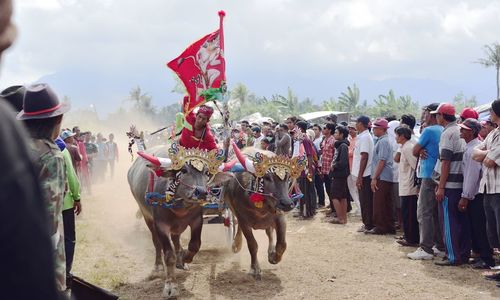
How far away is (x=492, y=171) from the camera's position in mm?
6402

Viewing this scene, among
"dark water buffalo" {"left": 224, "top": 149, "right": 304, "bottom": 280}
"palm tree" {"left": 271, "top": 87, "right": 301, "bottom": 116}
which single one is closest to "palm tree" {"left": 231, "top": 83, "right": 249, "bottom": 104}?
"palm tree" {"left": 271, "top": 87, "right": 301, "bottom": 116}

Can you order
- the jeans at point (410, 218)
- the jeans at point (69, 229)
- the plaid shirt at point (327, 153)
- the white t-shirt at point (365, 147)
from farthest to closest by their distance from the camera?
the plaid shirt at point (327, 153)
the white t-shirt at point (365, 147)
the jeans at point (410, 218)
the jeans at point (69, 229)

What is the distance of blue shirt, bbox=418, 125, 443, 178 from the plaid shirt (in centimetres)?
359

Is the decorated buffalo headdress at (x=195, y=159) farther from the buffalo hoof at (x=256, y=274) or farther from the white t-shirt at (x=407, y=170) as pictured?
the white t-shirt at (x=407, y=170)

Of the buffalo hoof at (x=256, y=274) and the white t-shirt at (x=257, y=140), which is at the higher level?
the white t-shirt at (x=257, y=140)

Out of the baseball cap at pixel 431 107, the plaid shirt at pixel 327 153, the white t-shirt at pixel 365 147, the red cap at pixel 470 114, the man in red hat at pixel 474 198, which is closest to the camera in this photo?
the man in red hat at pixel 474 198

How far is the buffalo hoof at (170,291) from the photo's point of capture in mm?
6340

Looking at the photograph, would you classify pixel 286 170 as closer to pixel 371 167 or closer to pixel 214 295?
pixel 214 295

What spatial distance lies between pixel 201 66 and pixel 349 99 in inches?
2683

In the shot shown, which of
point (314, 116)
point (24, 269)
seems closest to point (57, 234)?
point (24, 269)

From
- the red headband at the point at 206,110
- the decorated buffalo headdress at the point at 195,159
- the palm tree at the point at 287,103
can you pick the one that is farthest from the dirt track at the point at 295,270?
the palm tree at the point at 287,103

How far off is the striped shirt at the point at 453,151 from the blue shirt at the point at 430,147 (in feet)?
1.54

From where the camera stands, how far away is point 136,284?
23.1ft

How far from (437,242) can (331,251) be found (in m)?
1.66
